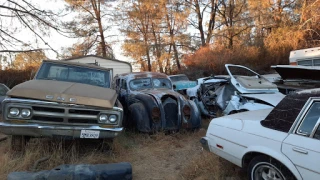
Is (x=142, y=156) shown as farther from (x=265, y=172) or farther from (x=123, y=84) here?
(x=123, y=84)

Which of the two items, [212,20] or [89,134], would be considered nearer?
[89,134]

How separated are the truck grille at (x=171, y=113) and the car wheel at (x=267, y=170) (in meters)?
3.35

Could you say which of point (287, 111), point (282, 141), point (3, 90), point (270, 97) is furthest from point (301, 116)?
point (3, 90)

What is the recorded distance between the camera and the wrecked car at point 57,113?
423 cm

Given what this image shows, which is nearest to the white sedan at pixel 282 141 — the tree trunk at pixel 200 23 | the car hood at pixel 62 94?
the car hood at pixel 62 94

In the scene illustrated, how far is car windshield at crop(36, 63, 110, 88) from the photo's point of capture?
227 inches

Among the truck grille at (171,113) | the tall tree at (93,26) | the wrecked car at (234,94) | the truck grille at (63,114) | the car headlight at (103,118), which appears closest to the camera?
the truck grille at (63,114)

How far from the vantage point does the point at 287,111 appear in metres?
3.05

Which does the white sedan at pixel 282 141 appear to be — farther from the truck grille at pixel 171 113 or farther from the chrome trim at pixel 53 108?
→ the truck grille at pixel 171 113

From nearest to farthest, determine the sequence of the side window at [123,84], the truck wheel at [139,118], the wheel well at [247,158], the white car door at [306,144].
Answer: the white car door at [306,144], the wheel well at [247,158], the truck wheel at [139,118], the side window at [123,84]

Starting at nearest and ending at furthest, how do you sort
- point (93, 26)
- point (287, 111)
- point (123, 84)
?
1. point (287, 111)
2. point (123, 84)
3. point (93, 26)

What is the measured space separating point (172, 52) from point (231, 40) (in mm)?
6396

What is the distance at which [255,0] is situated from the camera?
20906 mm

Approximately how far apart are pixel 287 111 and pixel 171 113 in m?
3.72
